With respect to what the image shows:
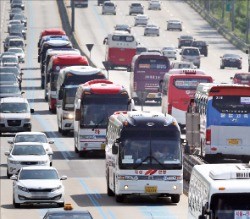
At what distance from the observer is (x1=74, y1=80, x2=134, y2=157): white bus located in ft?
184

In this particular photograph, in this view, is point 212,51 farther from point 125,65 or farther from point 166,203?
point 166,203

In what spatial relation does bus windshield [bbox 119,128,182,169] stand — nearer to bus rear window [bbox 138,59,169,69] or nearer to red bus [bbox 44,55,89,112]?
red bus [bbox 44,55,89,112]

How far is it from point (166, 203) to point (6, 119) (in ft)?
82.5

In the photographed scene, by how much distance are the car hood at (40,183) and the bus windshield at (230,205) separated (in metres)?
15.1

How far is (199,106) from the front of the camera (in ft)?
167

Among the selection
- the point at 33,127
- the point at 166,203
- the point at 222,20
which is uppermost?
the point at 166,203

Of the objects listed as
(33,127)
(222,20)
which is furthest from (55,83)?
(222,20)

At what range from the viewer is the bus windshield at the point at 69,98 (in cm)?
6619

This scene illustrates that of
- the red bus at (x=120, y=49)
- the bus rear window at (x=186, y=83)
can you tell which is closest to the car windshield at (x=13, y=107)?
the bus rear window at (x=186, y=83)

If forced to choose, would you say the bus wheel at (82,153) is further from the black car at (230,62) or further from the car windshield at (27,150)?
the black car at (230,62)

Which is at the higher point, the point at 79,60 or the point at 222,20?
the point at 79,60

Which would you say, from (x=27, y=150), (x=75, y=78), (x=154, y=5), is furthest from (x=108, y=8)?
(x=27, y=150)

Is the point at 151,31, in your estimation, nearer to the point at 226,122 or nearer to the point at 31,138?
the point at 31,138

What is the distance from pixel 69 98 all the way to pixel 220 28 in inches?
3681
